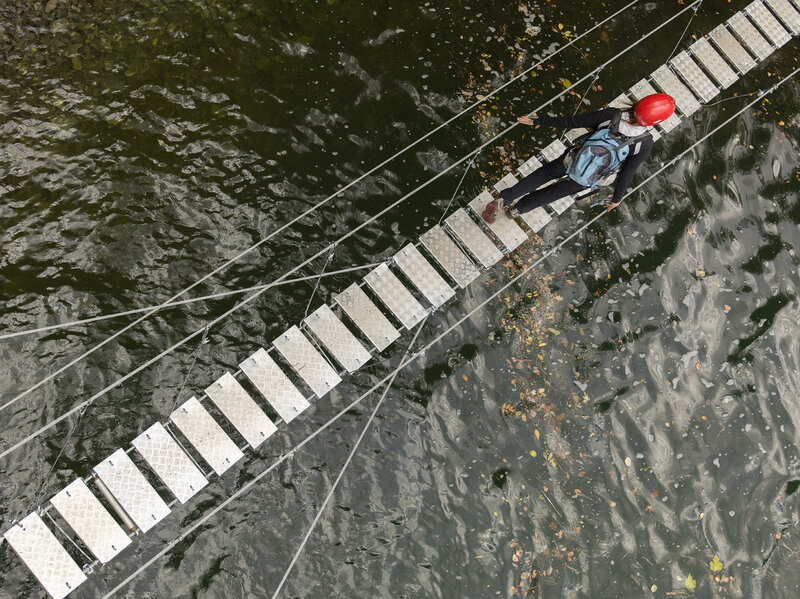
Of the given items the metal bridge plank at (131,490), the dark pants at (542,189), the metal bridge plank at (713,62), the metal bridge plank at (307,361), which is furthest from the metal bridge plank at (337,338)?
the metal bridge plank at (713,62)

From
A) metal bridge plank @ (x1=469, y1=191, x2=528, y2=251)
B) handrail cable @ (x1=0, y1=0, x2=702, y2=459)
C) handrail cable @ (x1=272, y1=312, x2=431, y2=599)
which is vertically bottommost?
handrail cable @ (x1=272, y1=312, x2=431, y2=599)

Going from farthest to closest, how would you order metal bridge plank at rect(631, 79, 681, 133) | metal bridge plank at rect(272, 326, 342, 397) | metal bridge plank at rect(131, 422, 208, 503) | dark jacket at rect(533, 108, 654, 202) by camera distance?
1. metal bridge plank at rect(631, 79, 681, 133)
2. metal bridge plank at rect(272, 326, 342, 397)
3. metal bridge plank at rect(131, 422, 208, 503)
4. dark jacket at rect(533, 108, 654, 202)

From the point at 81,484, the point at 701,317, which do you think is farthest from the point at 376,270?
the point at 701,317

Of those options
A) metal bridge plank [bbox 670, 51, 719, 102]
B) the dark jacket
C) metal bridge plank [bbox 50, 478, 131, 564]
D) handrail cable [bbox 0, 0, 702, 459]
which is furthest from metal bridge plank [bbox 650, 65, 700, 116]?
metal bridge plank [bbox 50, 478, 131, 564]

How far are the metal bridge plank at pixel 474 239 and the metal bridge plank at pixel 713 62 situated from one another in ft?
12.6

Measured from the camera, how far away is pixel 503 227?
6.96 m

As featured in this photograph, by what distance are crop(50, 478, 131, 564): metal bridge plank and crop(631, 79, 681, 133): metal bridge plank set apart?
7562mm

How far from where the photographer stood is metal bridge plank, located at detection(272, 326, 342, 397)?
625cm

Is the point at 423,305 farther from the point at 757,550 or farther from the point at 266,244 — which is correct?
the point at 757,550

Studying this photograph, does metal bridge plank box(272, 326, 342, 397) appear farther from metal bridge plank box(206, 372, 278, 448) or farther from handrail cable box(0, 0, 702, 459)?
handrail cable box(0, 0, 702, 459)

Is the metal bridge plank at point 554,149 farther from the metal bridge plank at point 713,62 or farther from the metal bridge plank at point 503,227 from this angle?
the metal bridge plank at point 713,62

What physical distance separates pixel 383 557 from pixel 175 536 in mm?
2137

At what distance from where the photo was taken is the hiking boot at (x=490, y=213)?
6.79m

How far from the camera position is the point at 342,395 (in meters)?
6.62
